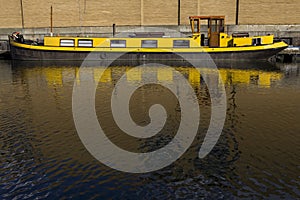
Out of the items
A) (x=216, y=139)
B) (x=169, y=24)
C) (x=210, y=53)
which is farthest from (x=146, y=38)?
(x=216, y=139)

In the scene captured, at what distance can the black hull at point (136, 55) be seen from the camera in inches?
1163

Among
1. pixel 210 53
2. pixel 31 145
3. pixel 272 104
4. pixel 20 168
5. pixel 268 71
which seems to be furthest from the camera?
pixel 210 53

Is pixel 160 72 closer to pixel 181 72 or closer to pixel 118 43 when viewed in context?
pixel 181 72

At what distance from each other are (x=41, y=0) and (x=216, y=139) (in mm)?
35861

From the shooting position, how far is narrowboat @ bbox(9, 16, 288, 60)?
96.9 ft

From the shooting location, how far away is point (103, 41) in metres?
Answer: 30.4

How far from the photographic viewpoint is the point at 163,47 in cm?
3016

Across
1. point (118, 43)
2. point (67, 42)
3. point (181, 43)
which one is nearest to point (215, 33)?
point (181, 43)

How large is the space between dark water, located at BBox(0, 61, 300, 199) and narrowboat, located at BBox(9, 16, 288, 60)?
41.1ft

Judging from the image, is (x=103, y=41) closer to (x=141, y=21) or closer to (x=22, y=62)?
(x=22, y=62)

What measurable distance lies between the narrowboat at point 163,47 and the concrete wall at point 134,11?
27.3 feet

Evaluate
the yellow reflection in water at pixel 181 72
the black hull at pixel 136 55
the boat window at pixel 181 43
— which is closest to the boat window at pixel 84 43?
the black hull at pixel 136 55

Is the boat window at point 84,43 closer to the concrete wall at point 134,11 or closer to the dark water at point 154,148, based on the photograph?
the concrete wall at point 134,11

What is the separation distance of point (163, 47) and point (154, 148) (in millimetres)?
21291
